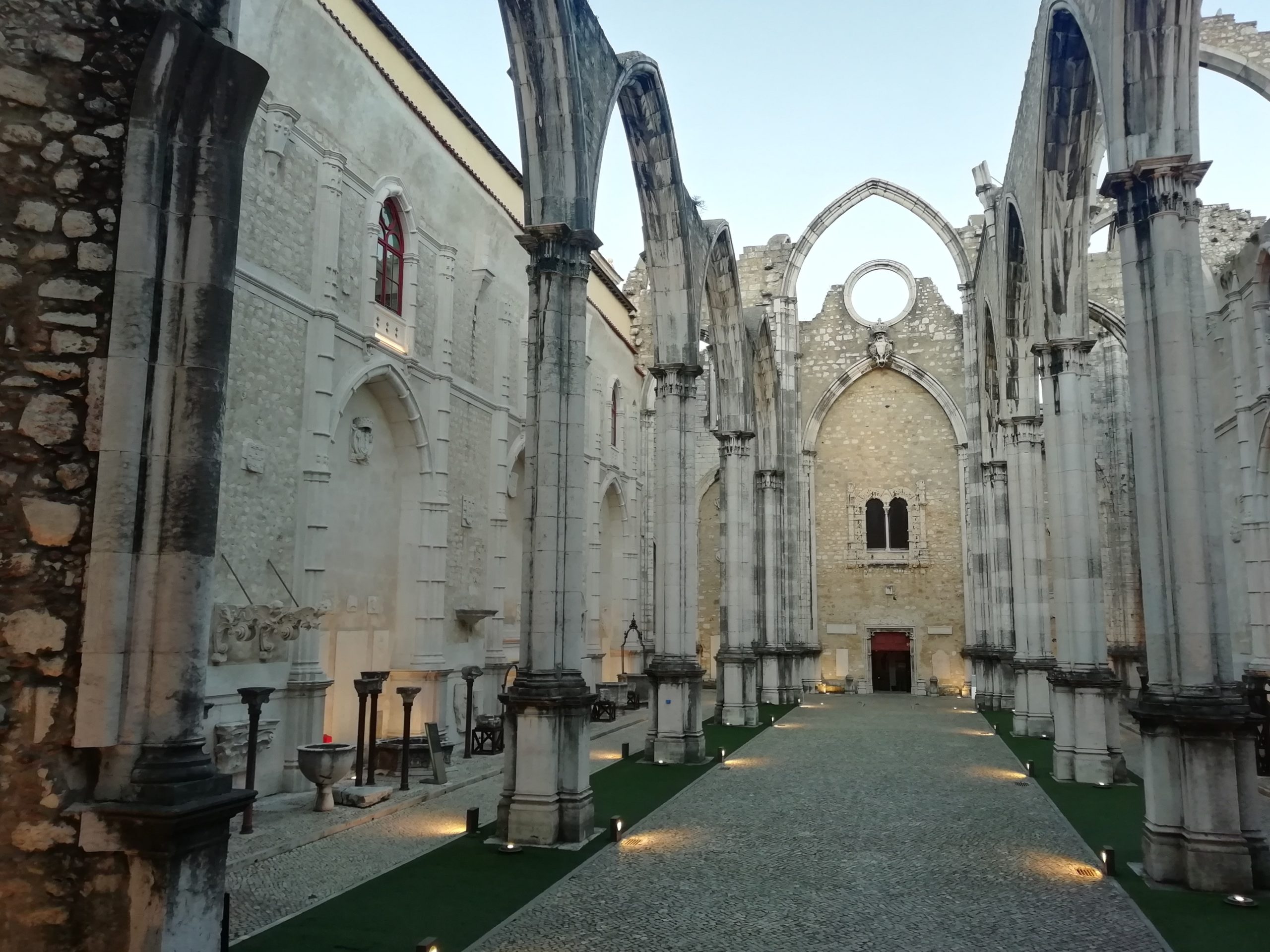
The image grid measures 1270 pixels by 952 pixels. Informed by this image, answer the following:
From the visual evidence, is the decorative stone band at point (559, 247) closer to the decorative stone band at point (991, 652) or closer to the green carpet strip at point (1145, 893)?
the green carpet strip at point (1145, 893)

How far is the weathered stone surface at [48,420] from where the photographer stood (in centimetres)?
396

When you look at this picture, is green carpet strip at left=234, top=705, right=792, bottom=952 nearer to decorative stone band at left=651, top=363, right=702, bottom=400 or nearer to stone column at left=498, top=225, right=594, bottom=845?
stone column at left=498, top=225, right=594, bottom=845

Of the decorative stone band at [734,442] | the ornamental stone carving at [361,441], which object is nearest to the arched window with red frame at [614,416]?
the decorative stone band at [734,442]

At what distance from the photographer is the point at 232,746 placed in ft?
32.0

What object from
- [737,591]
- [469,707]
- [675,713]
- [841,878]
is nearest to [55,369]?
[841,878]

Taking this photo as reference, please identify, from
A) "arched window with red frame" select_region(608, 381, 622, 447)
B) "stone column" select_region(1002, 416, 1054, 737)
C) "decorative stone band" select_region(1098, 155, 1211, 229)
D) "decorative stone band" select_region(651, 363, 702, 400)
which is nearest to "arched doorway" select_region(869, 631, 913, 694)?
"stone column" select_region(1002, 416, 1054, 737)

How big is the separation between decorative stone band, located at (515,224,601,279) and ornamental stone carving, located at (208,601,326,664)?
499cm

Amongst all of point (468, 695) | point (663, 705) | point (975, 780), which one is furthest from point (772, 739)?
point (468, 695)

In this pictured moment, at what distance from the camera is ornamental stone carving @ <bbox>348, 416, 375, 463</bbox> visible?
13125mm

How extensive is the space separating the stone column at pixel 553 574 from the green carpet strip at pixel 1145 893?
4.57m

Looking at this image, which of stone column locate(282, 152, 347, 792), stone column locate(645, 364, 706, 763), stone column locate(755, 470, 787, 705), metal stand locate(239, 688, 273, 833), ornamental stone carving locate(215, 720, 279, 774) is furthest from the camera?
stone column locate(755, 470, 787, 705)

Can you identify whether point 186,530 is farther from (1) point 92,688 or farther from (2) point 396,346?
(2) point 396,346

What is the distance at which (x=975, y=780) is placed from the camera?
11875 mm

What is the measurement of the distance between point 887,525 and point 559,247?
68.1 ft
